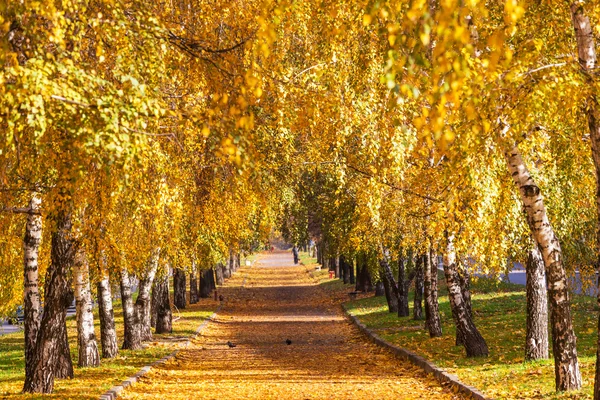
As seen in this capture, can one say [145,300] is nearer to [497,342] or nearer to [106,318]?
[106,318]

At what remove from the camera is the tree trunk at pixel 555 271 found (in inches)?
529

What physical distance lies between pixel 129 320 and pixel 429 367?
9028 mm

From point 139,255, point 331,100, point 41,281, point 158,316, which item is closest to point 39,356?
point 139,255

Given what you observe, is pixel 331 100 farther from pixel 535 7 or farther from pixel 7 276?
pixel 7 276

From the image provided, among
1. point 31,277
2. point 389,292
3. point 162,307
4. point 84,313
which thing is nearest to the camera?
point 31,277

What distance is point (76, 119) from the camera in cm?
969

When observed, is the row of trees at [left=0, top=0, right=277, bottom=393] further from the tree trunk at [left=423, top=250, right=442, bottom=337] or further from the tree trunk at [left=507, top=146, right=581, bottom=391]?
the tree trunk at [left=423, top=250, right=442, bottom=337]

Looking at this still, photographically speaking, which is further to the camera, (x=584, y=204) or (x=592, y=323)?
(x=592, y=323)

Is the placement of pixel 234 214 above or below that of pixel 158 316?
above

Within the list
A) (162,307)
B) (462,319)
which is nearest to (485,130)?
(462,319)

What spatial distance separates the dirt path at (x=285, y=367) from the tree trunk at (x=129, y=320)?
125cm

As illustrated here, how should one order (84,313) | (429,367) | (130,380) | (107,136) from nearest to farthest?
1. (107,136)
2. (130,380)
3. (429,367)
4. (84,313)

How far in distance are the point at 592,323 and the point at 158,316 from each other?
43.6 feet

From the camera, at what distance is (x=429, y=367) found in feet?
59.8
